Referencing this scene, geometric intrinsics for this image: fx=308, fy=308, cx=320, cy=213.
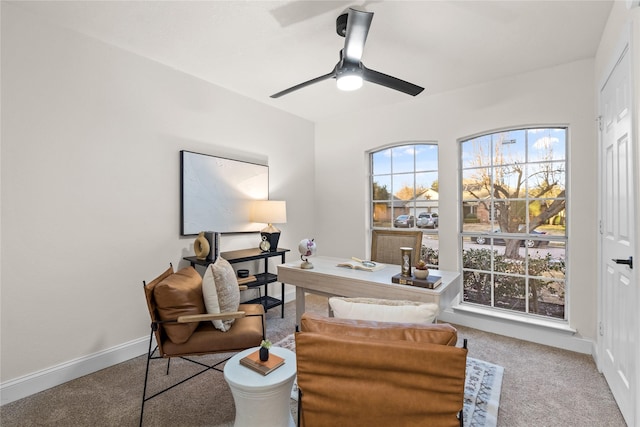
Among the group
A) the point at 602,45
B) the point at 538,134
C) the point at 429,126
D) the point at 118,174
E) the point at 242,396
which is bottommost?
the point at 242,396

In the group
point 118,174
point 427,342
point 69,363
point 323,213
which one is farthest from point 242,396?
point 323,213

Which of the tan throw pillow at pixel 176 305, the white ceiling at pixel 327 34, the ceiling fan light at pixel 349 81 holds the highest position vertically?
the white ceiling at pixel 327 34

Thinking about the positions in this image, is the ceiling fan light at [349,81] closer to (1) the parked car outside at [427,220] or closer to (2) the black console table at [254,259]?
(2) the black console table at [254,259]

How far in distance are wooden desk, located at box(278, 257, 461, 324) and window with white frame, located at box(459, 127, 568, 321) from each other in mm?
1094

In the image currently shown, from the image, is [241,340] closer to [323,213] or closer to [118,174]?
[118,174]

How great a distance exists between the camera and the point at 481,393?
7.02 feet

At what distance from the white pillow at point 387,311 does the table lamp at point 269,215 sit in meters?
2.26

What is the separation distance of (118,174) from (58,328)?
1258 mm

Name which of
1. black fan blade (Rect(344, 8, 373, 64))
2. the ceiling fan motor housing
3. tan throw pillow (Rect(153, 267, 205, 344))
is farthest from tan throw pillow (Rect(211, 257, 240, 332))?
the ceiling fan motor housing

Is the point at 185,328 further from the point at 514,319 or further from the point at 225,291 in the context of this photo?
the point at 514,319

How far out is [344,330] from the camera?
3.73ft

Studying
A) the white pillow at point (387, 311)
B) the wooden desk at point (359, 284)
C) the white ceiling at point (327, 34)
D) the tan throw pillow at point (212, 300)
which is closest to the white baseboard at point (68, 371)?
the tan throw pillow at point (212, 300)

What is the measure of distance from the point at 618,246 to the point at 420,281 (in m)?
1.27

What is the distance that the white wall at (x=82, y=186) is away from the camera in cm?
212
